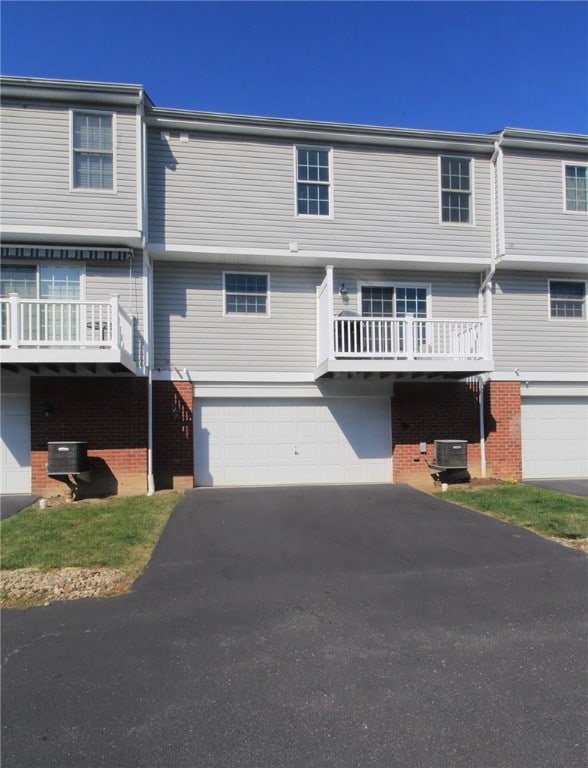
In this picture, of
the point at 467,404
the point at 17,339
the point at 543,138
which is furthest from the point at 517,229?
the point at 17,339

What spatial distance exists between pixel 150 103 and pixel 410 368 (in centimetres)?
782

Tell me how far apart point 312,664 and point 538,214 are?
1141 cm

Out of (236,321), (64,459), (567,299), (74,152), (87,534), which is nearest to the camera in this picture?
(87,534)

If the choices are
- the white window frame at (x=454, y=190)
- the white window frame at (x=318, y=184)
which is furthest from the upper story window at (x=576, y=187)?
the white window frame at (x=318, y=184)

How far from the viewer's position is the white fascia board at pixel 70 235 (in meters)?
9.16

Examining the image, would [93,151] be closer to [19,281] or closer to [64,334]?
[19,281]

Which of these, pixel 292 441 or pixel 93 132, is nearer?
pixel 93 132

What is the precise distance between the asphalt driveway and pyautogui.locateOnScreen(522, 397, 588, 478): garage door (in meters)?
5.99

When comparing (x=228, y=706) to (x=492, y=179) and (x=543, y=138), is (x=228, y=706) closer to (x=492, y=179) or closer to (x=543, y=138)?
(x=492, y=179)

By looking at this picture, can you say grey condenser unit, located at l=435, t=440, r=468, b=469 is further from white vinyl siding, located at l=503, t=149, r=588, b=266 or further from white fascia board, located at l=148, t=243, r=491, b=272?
white vinyl siding, located at l=503, t=149, r=588, b=266

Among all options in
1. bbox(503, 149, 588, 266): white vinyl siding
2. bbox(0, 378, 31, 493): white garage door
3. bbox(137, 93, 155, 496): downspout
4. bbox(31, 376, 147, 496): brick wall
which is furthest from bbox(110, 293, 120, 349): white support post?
bbox(503, 149, 588, 266): white vinyl siding

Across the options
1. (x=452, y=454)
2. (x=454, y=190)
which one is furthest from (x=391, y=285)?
(x=452, y=454)

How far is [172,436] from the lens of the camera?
403 inches

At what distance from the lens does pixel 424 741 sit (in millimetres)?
2545
